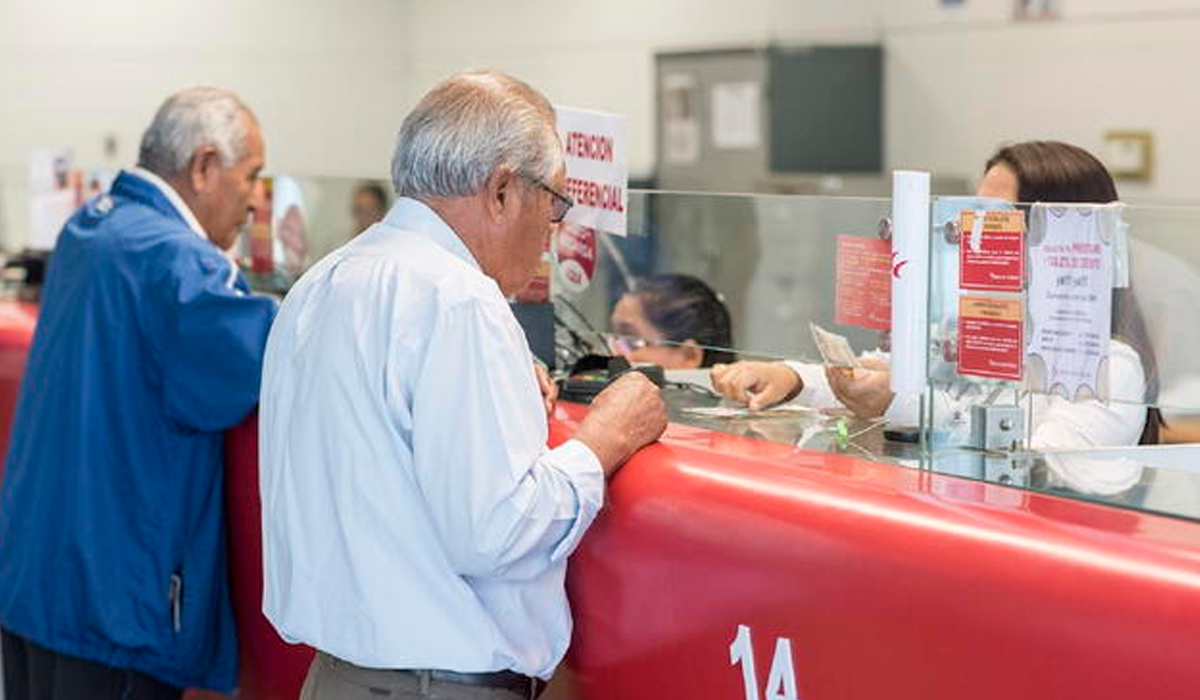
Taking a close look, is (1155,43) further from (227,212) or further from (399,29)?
(399,29)

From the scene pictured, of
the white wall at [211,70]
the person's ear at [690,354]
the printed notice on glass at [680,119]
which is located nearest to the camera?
the person's ear at [690,354]

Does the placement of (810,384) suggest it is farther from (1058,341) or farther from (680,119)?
(680,119)

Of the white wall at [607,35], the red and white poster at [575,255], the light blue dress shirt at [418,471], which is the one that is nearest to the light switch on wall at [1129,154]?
the white wall at [607,35]

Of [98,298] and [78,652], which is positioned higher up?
[98,298]

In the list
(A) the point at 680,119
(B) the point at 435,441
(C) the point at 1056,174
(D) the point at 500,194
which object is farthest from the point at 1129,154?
(B) the point at 435,441

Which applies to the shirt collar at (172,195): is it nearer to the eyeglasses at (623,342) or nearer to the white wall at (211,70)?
the eyeglasses at (623,342)

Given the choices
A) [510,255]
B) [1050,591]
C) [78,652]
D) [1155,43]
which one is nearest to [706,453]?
[510,255]

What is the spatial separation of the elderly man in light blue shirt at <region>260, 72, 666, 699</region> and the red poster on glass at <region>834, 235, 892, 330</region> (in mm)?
366

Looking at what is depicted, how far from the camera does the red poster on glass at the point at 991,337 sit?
2129 millimetres

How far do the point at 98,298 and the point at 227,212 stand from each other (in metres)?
0.35

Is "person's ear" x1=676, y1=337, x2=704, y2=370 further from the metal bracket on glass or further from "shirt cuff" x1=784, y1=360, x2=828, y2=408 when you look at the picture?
the metal bracket on glass

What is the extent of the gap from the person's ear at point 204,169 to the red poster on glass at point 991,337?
5.69 feet

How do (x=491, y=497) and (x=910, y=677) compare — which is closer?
(x=910, y=677)

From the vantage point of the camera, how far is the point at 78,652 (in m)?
3.25
